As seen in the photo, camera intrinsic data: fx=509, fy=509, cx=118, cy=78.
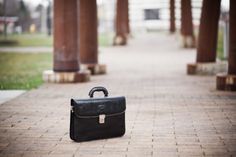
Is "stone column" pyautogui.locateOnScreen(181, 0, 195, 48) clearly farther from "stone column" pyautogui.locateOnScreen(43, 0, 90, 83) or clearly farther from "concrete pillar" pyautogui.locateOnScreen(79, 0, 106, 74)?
"stone column" pyautogui.locateOnScreen(43, 0, 90, 83)

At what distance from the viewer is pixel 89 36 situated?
1650 centimetres

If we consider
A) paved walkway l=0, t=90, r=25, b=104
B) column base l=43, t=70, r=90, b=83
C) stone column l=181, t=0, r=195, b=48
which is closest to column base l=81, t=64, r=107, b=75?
column base l=43, t=70, r=90, b=83

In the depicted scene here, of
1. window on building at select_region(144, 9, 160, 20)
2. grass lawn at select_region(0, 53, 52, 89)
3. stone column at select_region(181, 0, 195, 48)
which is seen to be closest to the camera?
grass lawn at select_region(0, 53, 52, 89)

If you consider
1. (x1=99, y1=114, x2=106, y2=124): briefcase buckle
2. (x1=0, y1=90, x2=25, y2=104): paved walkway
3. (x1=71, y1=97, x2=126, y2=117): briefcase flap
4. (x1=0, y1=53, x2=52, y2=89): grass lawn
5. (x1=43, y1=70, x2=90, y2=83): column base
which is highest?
(x1=71, y1=97, x2=126, y2=117): briefcase flap

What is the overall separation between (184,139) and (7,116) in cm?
336

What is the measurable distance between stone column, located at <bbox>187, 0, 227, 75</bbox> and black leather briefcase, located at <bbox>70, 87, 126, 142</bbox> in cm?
914

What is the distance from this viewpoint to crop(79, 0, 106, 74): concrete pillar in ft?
53.4

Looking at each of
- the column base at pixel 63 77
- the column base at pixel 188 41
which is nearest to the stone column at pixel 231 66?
the column base at pixel 63 77

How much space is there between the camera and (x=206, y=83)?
13.6m

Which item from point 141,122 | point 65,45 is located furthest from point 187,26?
point 141,122

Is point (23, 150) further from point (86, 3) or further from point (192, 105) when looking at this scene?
point (86, 3)

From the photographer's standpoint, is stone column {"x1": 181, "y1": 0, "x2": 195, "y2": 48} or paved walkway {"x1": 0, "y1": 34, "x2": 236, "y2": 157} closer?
paved walkway {"x1": 0, "y1": 34, "x2": 236, "y2": 157}

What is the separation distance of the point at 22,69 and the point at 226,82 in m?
8.30

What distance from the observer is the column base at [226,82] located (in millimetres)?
11766
